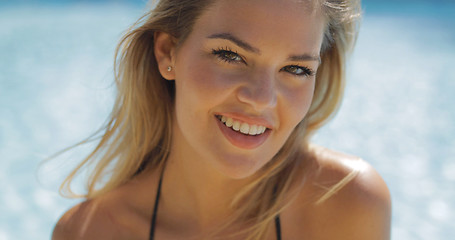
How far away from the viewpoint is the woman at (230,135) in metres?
1.61

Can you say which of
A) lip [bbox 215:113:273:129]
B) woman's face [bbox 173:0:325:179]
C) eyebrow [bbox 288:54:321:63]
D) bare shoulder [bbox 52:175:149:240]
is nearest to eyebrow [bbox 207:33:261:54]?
woman's face [bbox 173:0:325:179]

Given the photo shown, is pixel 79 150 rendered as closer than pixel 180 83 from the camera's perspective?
No

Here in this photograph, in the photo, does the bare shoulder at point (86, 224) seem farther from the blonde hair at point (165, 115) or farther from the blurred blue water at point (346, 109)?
the blurred blue water at point (346, 109)

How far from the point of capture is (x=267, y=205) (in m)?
2.08

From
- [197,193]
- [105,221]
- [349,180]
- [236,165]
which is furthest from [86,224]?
[349,180]

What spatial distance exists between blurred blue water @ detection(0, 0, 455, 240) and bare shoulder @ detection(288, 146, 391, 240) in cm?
54

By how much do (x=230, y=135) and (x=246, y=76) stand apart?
0.22 m

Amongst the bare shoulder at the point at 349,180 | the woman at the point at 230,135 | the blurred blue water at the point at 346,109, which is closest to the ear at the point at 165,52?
the woman at the point at 230,135

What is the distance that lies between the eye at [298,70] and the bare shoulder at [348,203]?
1.70 ft

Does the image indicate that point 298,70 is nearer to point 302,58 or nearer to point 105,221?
point 302,58

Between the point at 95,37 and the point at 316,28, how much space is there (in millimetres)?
9286

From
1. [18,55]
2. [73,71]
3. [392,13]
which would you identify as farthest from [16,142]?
[392,13]

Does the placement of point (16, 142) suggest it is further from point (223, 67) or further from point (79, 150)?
point (223, 67)

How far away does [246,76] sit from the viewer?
162 cm
